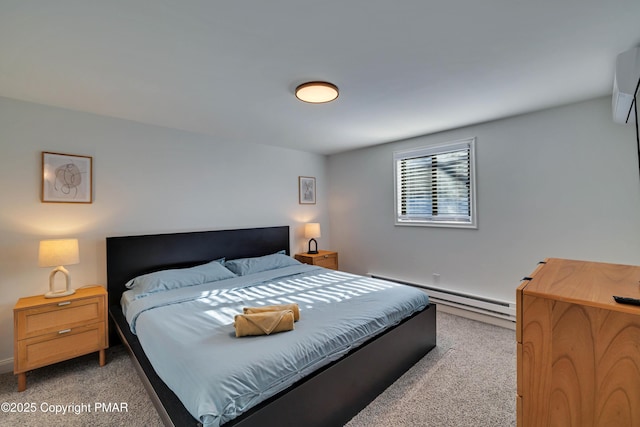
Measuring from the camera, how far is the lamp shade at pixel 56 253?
7.27ft

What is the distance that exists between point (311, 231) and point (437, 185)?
193 cm

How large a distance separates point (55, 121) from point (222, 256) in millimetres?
2070

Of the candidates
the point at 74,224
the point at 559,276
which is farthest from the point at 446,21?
the point at 74,224

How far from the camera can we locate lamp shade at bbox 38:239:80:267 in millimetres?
2217

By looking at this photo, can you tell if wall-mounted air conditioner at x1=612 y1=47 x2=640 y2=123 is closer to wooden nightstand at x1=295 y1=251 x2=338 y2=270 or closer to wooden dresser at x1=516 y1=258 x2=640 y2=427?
wooden dresser at x1=516 y1=258 x2=640 y2=427

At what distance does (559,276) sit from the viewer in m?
1.18

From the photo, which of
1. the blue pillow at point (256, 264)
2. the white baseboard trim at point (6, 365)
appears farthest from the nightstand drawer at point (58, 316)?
the blue pillow at point (256, 264)

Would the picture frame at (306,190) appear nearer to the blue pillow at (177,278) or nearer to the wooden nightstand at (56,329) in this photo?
the blue pillow at (177,278)

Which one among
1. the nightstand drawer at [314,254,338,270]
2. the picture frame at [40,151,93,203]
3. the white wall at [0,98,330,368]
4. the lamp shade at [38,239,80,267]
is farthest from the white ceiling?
the nightstand drawer at [314,254,338,270]

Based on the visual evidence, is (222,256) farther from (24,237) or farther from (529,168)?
(529,168)

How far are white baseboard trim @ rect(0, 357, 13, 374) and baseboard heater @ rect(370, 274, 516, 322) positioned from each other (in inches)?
166

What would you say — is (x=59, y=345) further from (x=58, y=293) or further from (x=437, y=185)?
(x=437, y=185)

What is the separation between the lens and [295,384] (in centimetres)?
151

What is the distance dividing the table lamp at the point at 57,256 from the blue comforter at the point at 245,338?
507 mm
